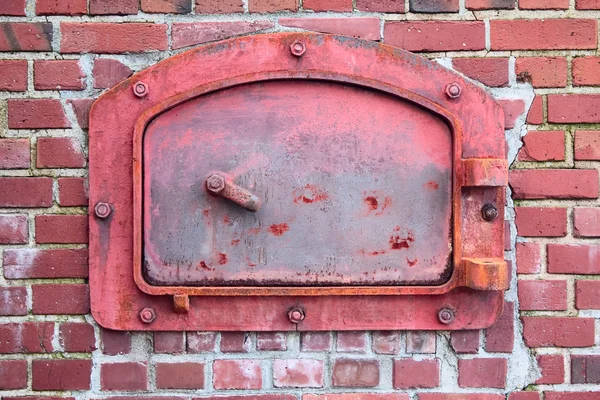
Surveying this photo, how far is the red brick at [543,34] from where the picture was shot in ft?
4.60

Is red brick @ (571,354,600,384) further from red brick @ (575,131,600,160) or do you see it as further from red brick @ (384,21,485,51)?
red brick @ (384,21,485,51)

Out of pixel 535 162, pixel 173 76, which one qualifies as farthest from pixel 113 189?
pixel 535 162

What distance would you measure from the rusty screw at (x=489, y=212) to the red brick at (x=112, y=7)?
0.97 meters

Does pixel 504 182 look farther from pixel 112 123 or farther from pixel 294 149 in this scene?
pixel 112 123

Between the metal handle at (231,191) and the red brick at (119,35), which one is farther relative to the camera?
the red brick at (119,35)

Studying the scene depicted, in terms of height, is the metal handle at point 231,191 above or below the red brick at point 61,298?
above

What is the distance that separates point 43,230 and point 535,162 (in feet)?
3.99

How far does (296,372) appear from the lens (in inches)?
55.7

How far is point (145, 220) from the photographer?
4.43 feet

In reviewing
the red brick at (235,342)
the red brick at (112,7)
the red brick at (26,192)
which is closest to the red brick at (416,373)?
the red brick at (235,342)

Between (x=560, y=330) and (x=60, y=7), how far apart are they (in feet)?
4.78

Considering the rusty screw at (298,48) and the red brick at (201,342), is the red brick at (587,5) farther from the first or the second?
the red brick at (201,342)

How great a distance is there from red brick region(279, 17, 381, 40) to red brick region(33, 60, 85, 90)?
52 centimetres

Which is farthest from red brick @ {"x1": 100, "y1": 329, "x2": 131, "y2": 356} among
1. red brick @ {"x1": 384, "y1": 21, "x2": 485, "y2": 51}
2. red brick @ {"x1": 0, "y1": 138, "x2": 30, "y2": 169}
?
red brick @ {"x1": 384, "y1": 21, "x2": 485, "y2": 51}
